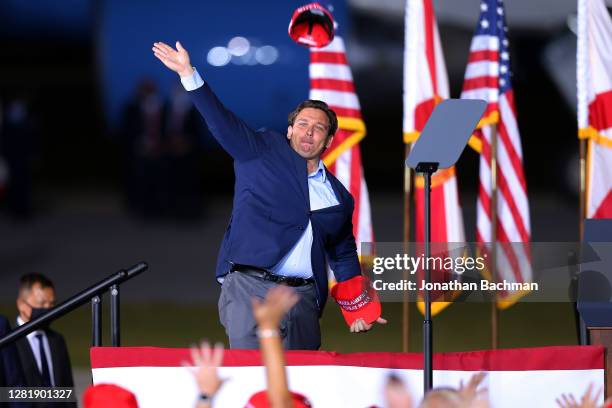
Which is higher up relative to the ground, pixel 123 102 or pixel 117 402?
pixel 123 102

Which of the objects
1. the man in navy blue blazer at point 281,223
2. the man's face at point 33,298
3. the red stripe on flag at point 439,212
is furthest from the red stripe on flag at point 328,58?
the man's face at point 33,298

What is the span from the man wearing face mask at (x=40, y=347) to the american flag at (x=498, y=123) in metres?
3.00

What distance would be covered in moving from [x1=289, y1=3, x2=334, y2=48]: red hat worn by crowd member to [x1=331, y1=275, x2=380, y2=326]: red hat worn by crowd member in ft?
6.71

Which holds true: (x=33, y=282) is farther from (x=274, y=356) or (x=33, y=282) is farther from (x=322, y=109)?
(x=274, y=356)

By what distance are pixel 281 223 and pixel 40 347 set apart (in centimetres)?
145

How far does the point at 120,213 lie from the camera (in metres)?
16.7

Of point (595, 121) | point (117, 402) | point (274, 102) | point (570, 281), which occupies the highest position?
point (274, 102)

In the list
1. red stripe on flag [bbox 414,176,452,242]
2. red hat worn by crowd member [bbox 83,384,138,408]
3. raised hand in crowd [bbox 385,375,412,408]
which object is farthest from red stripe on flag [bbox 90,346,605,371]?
red stripe on flag [bbox 414,176,452,242]

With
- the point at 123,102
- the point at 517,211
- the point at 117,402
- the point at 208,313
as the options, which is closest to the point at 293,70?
the point at 123,102

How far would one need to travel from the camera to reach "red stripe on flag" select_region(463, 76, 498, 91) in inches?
340

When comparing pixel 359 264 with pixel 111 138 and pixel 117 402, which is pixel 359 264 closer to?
pixel 117 402

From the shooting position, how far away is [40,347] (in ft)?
22.2

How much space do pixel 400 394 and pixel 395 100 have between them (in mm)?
12872

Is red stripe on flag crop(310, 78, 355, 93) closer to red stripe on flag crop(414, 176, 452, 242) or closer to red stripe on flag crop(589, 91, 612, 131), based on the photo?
red stripe on flag crop(414, 176, 452, 242)
